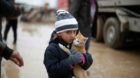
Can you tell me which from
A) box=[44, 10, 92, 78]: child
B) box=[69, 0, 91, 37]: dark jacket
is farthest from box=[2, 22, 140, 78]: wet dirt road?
box=[44, 10, 92, 78]: child

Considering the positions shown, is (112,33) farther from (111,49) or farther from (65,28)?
(65,28)

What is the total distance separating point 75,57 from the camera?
2049mm

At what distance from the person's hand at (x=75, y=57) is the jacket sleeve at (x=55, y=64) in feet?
0.19

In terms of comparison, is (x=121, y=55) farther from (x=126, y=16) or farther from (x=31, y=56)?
(x=31, y=56)

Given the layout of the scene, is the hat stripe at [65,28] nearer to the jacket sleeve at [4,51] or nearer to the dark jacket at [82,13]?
the jacket sleeve at [4,51]

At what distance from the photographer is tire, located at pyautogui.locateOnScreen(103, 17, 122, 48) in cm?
691

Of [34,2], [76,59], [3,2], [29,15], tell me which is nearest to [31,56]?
[3,2]

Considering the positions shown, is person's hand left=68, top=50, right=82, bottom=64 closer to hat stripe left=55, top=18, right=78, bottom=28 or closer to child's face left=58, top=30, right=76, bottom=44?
child's face left=58, top=30, right=76, bottom=44

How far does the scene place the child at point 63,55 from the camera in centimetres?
202

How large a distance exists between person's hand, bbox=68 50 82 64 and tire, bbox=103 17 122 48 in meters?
4.96

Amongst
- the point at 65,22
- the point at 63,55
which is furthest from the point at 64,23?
the point at 63,55

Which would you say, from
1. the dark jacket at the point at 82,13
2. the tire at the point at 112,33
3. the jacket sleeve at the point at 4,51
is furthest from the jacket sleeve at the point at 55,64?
the tire at the point at 112,33

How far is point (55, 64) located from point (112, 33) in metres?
5.54

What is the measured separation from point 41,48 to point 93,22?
2711 mm
